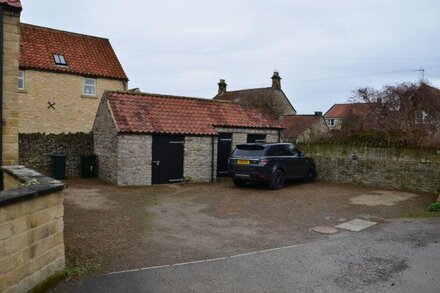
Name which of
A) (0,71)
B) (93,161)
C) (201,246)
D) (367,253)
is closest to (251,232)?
(201,246)

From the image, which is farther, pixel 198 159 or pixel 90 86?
pixel 90 86

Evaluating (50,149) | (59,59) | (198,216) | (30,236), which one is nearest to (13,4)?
(30,236)

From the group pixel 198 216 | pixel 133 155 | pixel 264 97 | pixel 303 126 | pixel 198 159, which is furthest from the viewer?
pixel 303 126

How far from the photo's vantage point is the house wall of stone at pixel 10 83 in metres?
8.02

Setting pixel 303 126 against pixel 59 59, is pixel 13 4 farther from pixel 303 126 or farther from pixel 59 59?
pixel 303 126

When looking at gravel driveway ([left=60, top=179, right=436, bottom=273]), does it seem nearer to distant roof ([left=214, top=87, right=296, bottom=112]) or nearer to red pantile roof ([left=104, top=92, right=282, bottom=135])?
red pantile roof ([left=104, top=92, right=282, bottom=135])

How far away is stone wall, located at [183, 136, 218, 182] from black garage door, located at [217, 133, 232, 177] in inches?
38.8

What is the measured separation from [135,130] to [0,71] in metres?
7.34

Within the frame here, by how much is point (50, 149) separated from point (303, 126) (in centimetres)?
2880

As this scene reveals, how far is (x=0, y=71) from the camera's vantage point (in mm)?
7867

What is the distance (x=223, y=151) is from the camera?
1850cm

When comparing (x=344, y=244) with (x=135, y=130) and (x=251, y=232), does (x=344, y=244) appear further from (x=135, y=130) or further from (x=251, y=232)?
(x=135, y=130)

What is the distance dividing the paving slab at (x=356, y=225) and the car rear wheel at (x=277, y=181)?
4881mm

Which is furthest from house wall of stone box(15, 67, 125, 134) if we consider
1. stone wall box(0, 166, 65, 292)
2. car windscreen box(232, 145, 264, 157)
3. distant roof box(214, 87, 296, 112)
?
stone wall box(0, 166, 65, 292)
